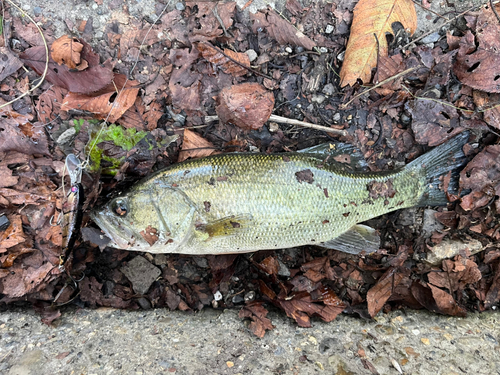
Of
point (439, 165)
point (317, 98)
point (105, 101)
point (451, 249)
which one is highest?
point (317, 98)

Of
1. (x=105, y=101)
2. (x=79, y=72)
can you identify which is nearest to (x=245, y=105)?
(x=105, y=101)

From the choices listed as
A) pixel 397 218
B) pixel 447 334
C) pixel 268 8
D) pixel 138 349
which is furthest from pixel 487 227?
pixel 138 349

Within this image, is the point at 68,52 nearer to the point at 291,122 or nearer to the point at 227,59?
the point at 227,59

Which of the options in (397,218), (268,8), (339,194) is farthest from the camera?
(397,218)

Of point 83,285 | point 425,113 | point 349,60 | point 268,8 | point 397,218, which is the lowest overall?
point 83,285

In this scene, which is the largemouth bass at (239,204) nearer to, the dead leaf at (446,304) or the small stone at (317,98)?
the small stone at (317,98)

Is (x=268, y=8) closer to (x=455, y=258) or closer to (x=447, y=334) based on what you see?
(x=455, y=258)

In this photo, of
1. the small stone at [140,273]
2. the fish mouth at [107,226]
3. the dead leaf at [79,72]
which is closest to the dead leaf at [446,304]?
the small stone at [140,273]
